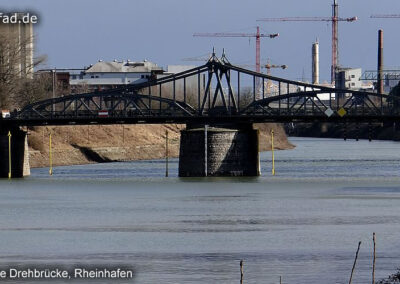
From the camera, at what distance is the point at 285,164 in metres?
148

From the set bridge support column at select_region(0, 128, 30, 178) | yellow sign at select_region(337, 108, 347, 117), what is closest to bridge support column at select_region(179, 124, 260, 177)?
yellow sign at select_region(337, 108, 347, 117)

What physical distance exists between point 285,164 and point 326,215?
2640 inches

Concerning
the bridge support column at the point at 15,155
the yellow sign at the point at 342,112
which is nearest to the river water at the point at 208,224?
the bridge support column at the point at 15,155

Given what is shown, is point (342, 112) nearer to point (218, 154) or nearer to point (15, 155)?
point (218, 154)

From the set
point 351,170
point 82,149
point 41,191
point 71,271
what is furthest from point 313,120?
point 71,271

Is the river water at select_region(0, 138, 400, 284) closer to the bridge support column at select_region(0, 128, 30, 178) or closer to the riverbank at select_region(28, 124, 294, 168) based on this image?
the bridge support column at select_region(0, 128, 30, 178)

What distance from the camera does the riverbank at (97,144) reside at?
6132 inches

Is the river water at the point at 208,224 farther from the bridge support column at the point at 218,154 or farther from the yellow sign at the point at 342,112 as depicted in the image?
the yellow sign at the point at 342,112

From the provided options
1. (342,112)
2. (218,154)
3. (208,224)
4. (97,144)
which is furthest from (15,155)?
(208,224)

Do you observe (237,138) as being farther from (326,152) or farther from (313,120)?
(326,152)

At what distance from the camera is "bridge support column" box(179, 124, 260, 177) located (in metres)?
127

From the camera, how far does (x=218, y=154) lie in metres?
128

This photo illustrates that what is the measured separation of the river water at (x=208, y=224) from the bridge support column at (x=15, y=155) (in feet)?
6.72

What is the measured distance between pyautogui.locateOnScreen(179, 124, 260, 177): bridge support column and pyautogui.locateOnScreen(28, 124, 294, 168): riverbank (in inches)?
1061
